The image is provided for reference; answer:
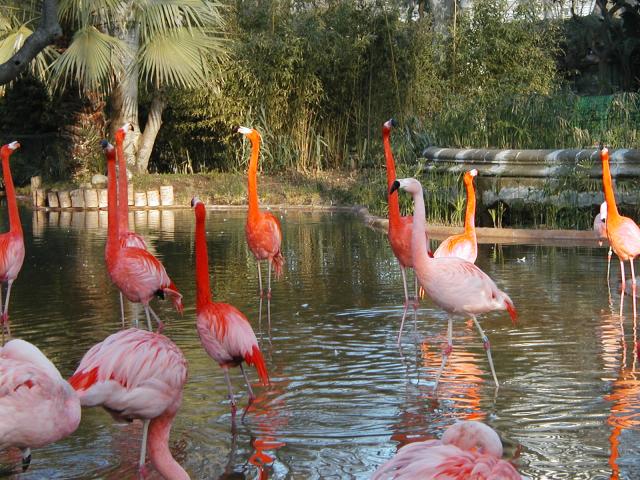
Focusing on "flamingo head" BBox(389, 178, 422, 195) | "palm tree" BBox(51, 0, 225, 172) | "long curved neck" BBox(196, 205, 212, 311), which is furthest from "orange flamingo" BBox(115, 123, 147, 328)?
"palm tree" BBox(51, 0, 225, 172)

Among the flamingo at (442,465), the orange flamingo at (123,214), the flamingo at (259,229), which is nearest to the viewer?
the flamingo at (442,465)

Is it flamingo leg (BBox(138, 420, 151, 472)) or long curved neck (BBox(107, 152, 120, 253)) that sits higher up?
long curved neck (BBox(107, 152, 120, 253))

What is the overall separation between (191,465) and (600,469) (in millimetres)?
1872

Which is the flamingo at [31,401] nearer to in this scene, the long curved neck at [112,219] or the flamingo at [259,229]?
the long curved neck at [112,219]

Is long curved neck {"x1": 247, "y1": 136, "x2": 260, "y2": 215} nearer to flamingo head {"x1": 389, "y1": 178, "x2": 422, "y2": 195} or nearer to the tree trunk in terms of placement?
flamingo head {"x1": 389, "y1": 178, "x2": 422, "y2": 195}

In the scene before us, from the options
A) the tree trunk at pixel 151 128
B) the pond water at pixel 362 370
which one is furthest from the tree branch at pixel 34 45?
the tree trunk at pixel 151 128

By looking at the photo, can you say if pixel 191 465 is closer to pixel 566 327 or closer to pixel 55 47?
pixel 566 327

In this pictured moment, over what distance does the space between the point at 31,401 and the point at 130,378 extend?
0.49 m

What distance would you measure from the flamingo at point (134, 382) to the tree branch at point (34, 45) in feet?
9.84

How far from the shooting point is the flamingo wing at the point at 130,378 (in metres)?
4.29

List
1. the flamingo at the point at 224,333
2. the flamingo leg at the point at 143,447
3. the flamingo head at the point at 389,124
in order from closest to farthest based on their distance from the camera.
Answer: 1. the flamingo leg at the point at 143,447
2. the flamingo at the point at 224,333
3. the flamingo head at the point at 389,124

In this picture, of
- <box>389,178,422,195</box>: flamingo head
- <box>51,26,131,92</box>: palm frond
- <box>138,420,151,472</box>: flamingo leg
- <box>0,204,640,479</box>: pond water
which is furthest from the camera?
<box>51,26,131,92</box>: palm frond

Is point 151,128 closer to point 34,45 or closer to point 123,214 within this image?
point 123,214

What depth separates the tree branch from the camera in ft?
22.1
